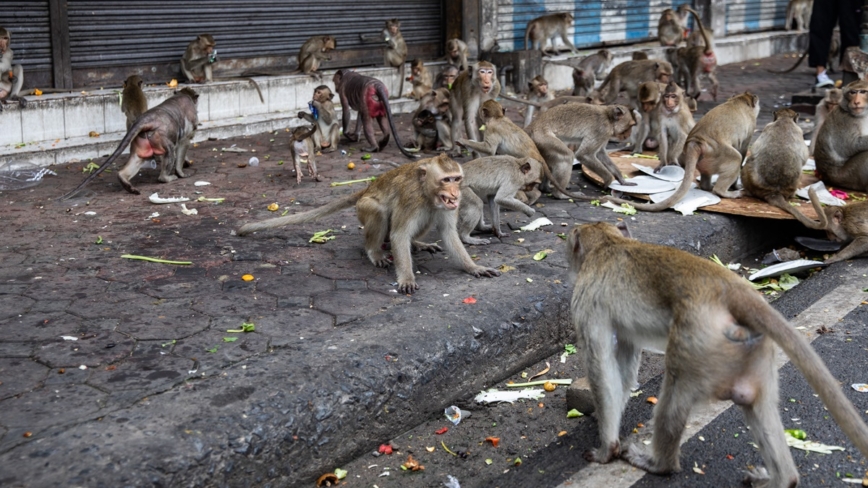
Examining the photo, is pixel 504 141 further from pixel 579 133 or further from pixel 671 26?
pixel 671 26

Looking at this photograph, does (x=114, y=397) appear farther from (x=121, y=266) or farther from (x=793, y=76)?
(x=793, y=76)

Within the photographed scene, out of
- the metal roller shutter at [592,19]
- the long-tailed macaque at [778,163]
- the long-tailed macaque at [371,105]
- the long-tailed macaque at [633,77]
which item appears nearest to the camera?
the long-tailed macaque at [778,163]

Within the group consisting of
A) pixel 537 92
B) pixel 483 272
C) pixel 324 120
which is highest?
pixel 537 92

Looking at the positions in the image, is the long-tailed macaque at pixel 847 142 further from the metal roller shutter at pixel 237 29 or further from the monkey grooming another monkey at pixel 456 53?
the metal roller shutter at pixel 237 29

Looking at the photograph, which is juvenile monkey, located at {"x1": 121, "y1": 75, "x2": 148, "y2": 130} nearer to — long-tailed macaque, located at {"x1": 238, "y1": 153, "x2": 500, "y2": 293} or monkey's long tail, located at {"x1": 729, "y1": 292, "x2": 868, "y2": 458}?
long-tailed macaque, located at {"x1": 238, "y1": 153, "x2": 500, "y2": 293}

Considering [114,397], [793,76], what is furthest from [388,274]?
[793,76]

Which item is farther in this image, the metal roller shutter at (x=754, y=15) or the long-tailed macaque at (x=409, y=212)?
the metal roller shutter at (x=754, y=15)

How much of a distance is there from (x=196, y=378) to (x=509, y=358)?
5.97 feet

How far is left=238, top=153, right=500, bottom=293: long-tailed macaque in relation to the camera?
552 cm

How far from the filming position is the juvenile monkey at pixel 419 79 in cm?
1216

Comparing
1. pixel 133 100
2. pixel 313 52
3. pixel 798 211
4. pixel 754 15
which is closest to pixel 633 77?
pixel 313 52

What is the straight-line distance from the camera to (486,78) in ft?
31.2

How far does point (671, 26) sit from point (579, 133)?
10.2m

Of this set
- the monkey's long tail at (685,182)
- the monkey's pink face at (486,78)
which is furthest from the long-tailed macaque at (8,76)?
the monkey's long tail at (685,182)
